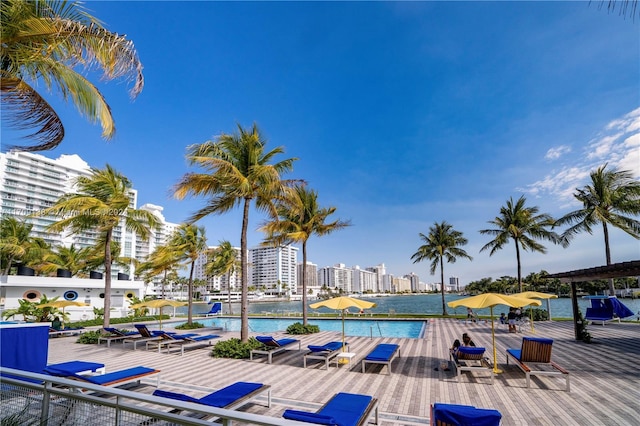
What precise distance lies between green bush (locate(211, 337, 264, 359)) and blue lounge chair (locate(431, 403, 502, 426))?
7913mm

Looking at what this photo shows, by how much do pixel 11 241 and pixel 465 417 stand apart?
134ft

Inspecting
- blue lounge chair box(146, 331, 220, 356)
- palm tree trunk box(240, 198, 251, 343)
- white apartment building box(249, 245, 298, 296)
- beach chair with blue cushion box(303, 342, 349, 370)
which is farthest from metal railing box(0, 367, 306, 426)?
white apartment building box(249, 245, 298, 296)

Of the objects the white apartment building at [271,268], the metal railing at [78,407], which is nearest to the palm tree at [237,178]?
the metal railing at [78,407]

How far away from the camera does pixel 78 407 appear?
333cm

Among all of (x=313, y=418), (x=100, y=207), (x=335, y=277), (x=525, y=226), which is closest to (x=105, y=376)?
(x=313, y=418)

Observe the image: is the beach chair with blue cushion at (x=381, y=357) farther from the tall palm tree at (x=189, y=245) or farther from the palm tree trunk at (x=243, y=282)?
the tall palm tree at (x=189, y=245)

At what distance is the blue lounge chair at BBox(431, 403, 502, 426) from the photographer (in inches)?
160

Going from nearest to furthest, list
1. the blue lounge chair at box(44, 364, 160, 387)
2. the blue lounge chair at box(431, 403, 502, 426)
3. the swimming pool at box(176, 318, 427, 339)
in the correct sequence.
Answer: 1. the blue lounge chair at box(431, 403, 502, 426)
2. the blue lounge chair at box(44, 364, 160, 387)
3. the swimming pool at box(176, 318, 427, 339)

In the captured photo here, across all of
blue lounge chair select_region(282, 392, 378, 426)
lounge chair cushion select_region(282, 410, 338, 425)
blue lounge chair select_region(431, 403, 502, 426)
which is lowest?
blue lounge chair select_region(282, 392, 378, 426)

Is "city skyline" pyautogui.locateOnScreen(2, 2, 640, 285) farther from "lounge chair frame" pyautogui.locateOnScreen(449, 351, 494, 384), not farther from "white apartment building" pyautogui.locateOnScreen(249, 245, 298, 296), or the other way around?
"white apartment building" pyautogui.locateOnScreen(249, 245, 298, 296)

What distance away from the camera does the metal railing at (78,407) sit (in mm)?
2621

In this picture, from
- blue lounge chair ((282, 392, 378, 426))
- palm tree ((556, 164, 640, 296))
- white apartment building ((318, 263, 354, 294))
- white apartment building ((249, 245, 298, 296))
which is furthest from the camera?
white apartment building ((318, 263, 354, 294))

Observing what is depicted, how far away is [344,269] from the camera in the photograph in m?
196

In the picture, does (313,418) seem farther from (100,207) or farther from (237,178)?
(100,207)
